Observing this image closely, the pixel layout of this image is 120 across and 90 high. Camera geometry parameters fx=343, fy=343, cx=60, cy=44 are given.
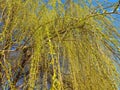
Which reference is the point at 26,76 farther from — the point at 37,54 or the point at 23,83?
the point at 37,54

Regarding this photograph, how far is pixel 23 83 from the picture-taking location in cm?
224

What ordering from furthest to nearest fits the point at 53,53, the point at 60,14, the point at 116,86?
the point at 60,14 < the point at 116,86 < the point at 53,53

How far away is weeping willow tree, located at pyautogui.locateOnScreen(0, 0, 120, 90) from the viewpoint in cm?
212

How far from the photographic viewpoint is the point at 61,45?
2.19m

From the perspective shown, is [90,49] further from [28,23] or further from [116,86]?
[28,23]

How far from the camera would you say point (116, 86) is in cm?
212

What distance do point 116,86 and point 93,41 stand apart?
0.32m

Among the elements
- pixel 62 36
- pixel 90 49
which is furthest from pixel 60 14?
pixel 90 49

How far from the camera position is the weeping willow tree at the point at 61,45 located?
6.96 feet

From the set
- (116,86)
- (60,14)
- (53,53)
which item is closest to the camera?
(53,53)

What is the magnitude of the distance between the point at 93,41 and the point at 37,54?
40 cm

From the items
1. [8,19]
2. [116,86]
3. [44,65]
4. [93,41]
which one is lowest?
[116,86]

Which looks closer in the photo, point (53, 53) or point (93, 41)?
point (53, 53)

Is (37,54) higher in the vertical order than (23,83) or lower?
higher
